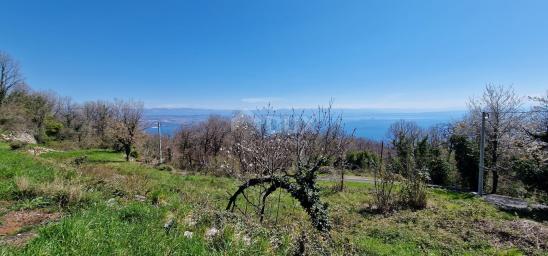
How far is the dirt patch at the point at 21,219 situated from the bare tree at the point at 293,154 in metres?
3.86

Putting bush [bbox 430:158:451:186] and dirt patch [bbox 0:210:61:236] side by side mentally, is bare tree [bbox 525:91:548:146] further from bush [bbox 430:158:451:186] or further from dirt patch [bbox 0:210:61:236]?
dirt patch [bbox 0:210:61:236]

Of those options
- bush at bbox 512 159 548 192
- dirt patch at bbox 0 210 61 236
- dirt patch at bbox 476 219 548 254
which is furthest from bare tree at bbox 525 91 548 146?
dirt patch at bbox 0 210 61 236

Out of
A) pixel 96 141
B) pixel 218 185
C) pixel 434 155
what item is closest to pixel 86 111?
pixel 96 141

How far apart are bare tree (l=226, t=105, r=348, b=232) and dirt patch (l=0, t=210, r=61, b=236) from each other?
12.7 feet

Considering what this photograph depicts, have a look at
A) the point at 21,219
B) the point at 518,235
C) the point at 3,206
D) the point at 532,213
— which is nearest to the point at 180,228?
the point at 21,219

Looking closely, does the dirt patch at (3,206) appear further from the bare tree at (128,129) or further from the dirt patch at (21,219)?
the bare tree at (128,129)

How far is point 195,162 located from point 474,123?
2354 centimetres

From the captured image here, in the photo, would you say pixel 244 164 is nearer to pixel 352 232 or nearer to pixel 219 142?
pixel 352 232

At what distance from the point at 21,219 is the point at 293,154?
6.40 m

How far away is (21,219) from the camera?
15.9ft

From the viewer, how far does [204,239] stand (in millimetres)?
4203

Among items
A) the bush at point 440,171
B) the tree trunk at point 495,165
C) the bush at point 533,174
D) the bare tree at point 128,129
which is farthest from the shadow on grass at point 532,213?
the bare tree at point 128,129

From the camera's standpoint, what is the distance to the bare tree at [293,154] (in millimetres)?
7688

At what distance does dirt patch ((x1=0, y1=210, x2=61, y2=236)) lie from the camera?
4.37m
